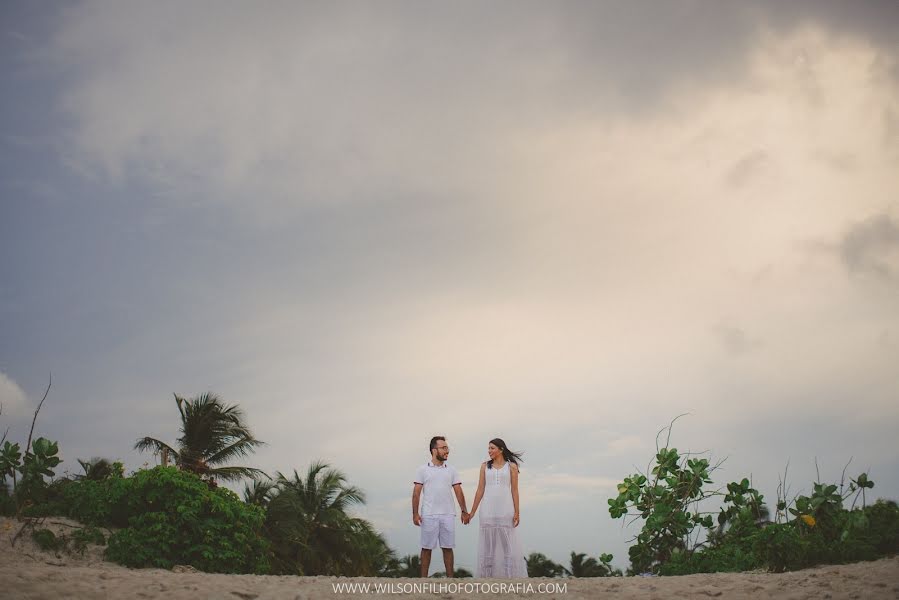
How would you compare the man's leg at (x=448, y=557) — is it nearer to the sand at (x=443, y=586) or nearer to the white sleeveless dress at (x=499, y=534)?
the white sleeveless dress at (x=499, y=534)

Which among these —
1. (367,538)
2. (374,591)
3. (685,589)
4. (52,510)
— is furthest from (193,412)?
(685,589)

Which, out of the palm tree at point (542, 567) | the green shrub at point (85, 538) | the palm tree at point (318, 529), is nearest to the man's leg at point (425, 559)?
the green shrub at point (85, 538)

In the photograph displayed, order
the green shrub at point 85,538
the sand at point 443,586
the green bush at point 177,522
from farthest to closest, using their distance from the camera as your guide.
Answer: the green bush at point 177,522 → the green shrub at point 85,538 → the sand at point 443,586

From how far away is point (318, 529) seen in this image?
27906 mm

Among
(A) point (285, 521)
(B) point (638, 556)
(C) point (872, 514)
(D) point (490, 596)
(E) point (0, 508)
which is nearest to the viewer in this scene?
(D) point (490, 596)

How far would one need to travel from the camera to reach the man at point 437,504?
9312 mm

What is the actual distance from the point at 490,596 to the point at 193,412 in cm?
2094

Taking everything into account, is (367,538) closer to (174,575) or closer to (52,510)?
(52,510)

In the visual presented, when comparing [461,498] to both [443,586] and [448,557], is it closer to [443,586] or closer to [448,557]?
[448,557]

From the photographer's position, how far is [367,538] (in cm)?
2888

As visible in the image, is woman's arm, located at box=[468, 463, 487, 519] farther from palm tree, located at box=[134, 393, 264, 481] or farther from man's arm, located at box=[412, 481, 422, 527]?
palm tree, located at box=[134, 393, 264, 481]

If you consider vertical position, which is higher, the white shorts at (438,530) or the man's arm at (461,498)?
the man's arm at (461,498)

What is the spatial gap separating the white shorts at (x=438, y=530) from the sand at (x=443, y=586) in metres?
1.18

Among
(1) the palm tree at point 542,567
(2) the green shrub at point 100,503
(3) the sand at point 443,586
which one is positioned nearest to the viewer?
(3) the sand at point 443,586
